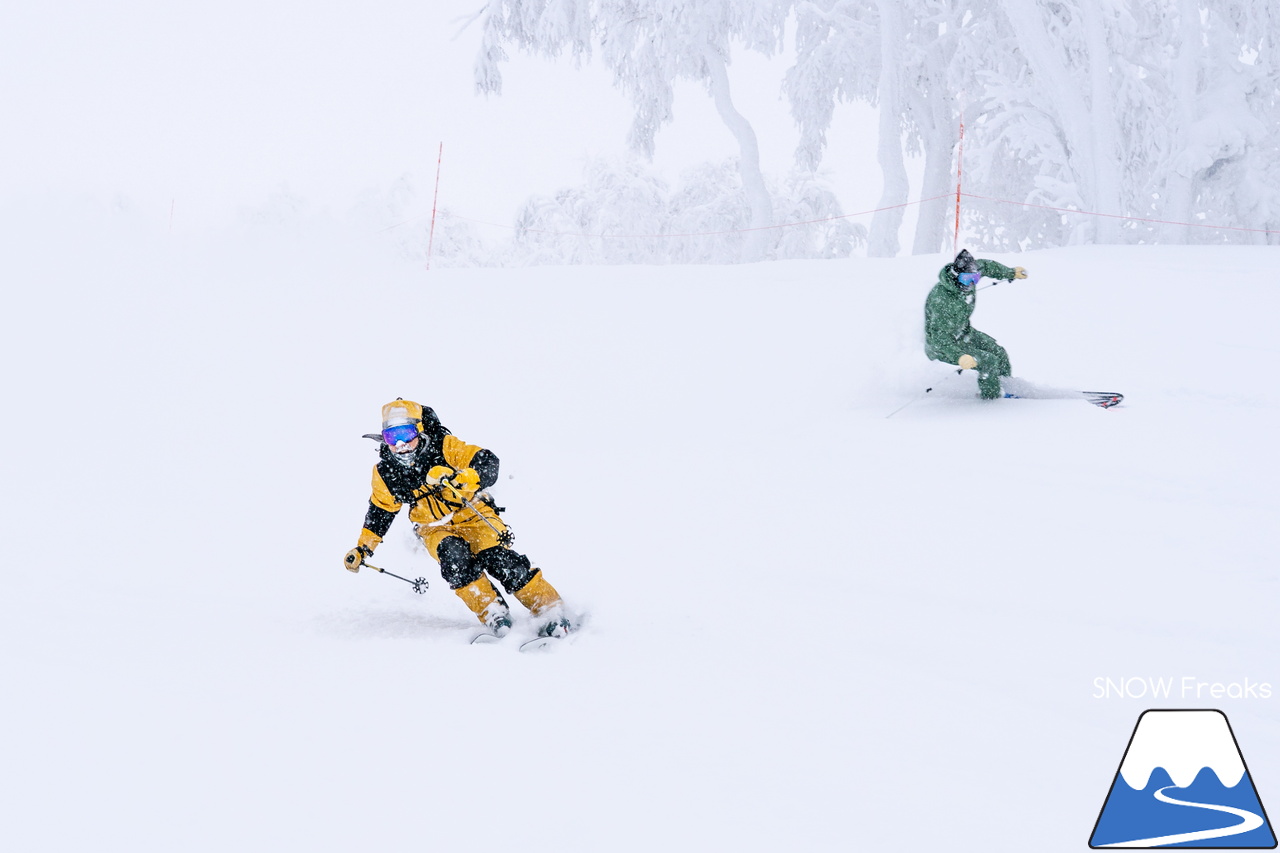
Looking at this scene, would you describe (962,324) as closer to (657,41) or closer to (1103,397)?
(1103,397)

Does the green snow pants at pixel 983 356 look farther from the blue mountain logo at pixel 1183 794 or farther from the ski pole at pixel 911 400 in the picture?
the blue mountain logo at pixel 1183 794

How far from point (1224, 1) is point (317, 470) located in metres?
17.3

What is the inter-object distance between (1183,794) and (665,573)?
3146 mm

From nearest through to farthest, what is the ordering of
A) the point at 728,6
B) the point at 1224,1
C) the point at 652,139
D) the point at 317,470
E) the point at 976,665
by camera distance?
the point at 976,665 < the point at 317,470 < the point at 1224,1 < the point at 728,6 < the point at 652,139

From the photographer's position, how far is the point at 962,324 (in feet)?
27.3

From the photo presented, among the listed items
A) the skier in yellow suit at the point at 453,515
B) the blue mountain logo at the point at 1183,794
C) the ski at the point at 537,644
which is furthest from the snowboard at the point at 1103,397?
the ski at the point at 537,644

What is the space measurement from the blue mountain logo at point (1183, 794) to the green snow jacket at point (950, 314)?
210 inches

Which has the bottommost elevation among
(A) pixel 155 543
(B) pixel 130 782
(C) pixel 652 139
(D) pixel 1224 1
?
(A) pixel 155 543

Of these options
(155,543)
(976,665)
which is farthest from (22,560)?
(976,665)

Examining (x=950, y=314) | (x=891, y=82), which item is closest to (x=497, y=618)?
(x=950, y=314)

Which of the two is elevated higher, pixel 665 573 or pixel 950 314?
pixel 950 314

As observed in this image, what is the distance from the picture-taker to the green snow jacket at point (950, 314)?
8.30 meters

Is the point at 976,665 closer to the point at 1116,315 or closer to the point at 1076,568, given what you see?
the point at 1076,568

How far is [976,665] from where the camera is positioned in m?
3.98
